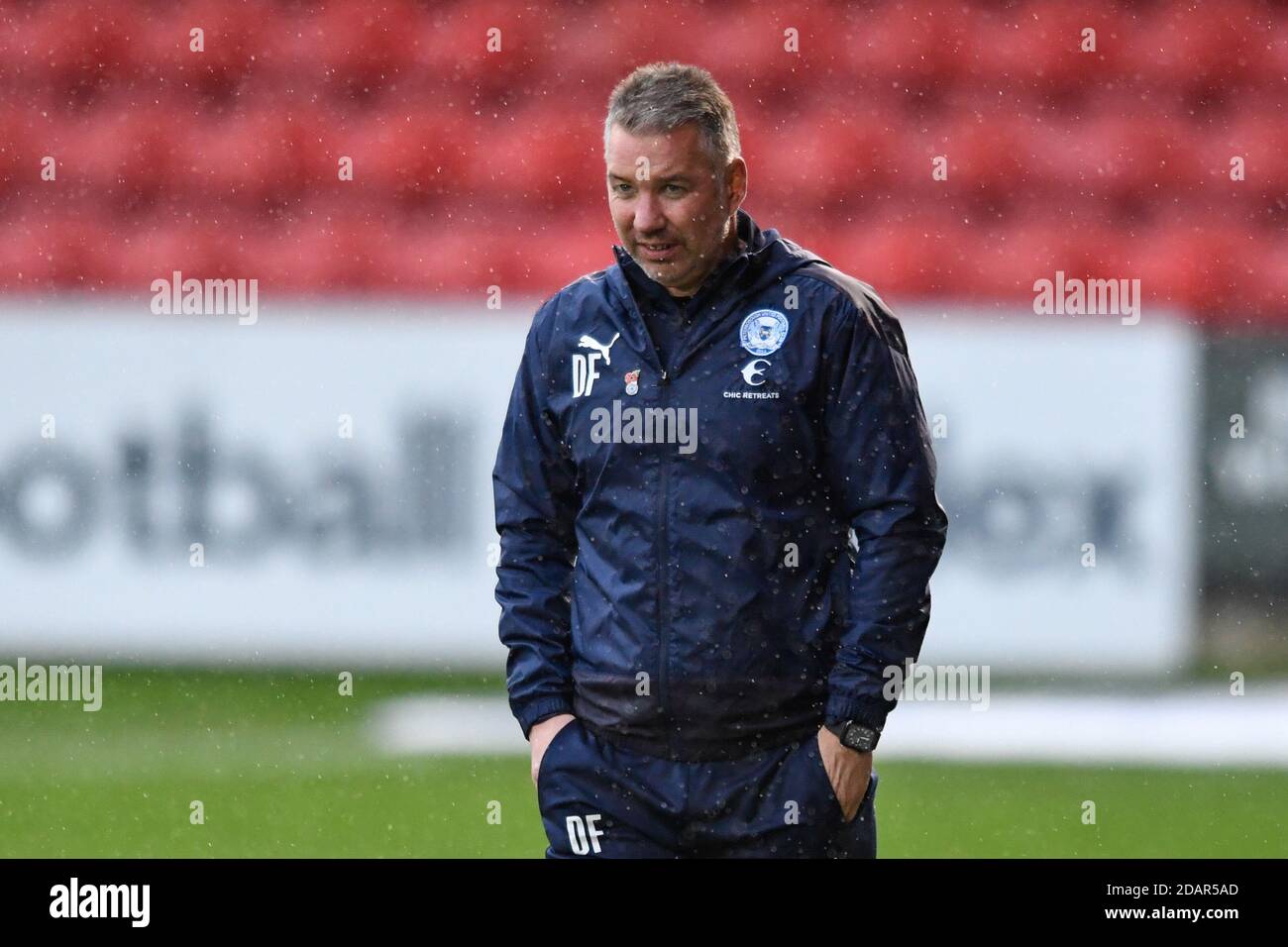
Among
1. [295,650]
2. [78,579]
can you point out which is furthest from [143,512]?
[295,650]

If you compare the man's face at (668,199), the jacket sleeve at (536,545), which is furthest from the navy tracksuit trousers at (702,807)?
the man's face at (668,199)

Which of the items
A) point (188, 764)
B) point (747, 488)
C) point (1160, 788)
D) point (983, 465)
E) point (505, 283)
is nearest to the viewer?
point (747, 488)

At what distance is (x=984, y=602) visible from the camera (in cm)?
481

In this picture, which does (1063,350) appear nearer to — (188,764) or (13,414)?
(188,764)

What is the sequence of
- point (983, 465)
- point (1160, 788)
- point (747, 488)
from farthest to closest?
point (983, 465), point (1160, 788), point (747, 488)

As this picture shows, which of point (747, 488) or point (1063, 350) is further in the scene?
point (1063, 350)

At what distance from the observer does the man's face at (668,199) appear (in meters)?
1.97

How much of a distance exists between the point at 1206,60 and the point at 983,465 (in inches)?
93.0

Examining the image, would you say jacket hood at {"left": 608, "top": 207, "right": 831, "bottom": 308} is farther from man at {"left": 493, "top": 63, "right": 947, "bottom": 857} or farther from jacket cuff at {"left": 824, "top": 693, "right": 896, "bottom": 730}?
jacket cuff at {"left": 824, "top": 693, "right": 896, "bottom": 730}


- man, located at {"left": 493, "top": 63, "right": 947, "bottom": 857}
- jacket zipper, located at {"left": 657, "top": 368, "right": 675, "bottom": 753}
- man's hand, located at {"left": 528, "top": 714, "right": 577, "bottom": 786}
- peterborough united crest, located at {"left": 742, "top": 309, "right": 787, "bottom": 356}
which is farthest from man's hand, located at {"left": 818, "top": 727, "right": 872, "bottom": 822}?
peterborough united crest, located at {"left": 742, "top": 309, "right": 787, "bottom": 356}

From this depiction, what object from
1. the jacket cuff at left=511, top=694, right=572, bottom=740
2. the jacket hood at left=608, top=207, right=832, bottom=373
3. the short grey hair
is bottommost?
the jacket cuff at left=511, top=694, right=572, bottom=740

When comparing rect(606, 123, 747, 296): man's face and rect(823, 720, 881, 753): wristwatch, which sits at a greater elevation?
rect(606, 123, 747, 296): man's face

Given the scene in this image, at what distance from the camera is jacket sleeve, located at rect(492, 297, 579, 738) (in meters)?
2.11

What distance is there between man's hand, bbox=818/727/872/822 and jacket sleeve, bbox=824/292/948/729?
0.09ft
